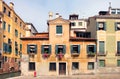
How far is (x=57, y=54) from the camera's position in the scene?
4484 centimetres

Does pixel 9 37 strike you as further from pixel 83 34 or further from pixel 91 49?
pixel 91 49

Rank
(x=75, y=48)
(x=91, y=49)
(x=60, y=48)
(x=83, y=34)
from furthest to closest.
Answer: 1. (x=83, y=34)
2. (x=91, y=49)
3. (x=75, y=48)
4. (x=60, y=48)

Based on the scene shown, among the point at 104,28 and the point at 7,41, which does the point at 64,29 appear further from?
the point at 7,41

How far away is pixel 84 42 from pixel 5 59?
17079 millimetres

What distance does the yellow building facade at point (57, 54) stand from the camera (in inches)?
1761

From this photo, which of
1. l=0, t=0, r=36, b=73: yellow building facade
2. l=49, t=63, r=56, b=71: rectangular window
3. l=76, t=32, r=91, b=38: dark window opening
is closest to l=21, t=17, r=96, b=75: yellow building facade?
l=49, t=63, r=56, b=71: rectangular window

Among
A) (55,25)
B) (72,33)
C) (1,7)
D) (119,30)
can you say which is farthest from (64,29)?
(1,7)

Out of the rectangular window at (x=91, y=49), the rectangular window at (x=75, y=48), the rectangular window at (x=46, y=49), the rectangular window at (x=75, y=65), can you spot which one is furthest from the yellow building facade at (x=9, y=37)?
the rectangular window at (x=91, y=49)

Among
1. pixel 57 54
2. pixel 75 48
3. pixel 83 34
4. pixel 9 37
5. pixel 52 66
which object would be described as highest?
pixel 83 34

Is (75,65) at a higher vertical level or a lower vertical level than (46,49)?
lower

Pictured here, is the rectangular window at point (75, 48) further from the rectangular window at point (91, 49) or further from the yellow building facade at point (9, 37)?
the yellow building facade at point (9, 37)

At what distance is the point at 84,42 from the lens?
45531mm

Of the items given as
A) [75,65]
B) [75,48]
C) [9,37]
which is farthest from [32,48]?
[9,37]

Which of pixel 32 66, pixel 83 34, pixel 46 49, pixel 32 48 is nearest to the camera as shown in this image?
pixel 32 66
